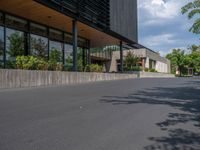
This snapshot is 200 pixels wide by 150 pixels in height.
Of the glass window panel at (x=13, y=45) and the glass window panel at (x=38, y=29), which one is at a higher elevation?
the glass window panel at (x=38, y=29)

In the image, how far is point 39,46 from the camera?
21719 mm

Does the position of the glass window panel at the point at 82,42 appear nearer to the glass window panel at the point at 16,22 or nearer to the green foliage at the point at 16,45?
the glass window panel at the point at 16,22

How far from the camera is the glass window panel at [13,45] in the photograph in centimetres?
1831

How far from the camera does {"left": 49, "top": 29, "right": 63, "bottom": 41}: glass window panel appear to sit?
23.6 metres

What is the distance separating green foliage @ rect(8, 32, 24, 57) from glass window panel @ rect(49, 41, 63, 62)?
3.70 meters

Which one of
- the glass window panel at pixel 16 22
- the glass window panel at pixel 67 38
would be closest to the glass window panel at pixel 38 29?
the glass window panel at pixel 16 22

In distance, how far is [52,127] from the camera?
478 cm

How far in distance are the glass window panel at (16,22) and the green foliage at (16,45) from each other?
2.08ft

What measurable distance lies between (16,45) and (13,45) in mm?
255

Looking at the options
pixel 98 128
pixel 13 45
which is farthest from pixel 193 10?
pixel 13 45

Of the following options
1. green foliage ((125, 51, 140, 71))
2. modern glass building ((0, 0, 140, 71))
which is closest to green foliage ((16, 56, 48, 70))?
modern glass building ((0, 0, 140, 71))

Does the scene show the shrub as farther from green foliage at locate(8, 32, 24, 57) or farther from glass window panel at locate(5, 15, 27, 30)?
glass window panel at locate(5, 15, 27, 30)

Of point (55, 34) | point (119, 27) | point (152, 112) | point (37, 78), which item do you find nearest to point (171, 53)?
point (119, 27)

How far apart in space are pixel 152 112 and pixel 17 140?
3.70 metres
